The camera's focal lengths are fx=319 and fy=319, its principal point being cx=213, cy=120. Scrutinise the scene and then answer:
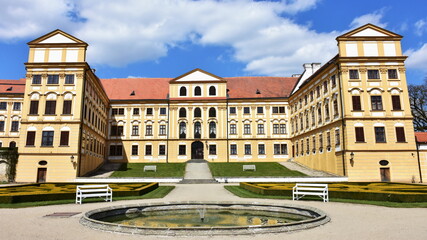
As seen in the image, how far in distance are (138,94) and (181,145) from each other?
1135 centimetres

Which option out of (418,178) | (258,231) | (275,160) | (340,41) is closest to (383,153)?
(418,178)

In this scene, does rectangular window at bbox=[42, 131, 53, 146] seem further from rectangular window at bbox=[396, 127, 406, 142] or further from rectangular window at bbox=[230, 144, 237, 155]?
rectangular window at bbox=[396, 127, 406, 142]

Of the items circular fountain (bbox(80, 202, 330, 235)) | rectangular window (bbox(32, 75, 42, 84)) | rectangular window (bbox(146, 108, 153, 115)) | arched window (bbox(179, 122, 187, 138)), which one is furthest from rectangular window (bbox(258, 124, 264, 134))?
circular fountain (bbox(80, 202, 330, 235))

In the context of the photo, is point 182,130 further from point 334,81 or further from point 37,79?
A: point 334,81

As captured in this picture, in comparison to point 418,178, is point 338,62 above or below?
above

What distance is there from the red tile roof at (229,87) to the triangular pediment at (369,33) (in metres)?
18.0

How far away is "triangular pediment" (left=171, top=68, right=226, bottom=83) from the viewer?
50.9 meters

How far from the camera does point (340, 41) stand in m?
34.8

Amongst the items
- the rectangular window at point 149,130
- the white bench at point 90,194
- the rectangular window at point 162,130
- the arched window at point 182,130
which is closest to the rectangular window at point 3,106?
the rectangular window at point 149,130

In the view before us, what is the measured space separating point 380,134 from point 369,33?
11118 millimetres

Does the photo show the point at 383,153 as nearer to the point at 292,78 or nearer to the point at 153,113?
the point at 292,78

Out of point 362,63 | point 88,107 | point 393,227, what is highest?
point 362,63

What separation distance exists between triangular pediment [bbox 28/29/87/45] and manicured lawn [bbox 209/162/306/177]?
22132 mm

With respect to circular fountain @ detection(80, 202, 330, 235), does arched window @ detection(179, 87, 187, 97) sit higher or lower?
higher
